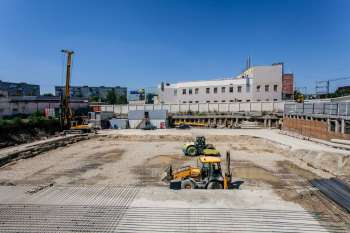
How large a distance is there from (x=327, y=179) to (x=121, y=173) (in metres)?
13.4

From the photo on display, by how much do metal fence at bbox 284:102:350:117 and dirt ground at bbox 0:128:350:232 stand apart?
18.1ft

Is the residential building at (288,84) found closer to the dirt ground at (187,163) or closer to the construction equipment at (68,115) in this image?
the dirt ground at (187,163)

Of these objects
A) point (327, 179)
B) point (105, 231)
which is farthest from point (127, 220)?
point (327, 179)

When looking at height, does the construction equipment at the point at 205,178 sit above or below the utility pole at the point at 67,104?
below

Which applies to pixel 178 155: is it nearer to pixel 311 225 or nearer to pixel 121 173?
pixel 121 173

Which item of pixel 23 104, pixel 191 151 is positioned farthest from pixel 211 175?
pixel 23 104

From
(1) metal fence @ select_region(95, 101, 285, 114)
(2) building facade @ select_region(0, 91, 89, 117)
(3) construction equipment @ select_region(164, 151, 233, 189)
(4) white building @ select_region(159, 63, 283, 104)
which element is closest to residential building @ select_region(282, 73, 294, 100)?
(4) white building @ select_region(159, 63, 283, 104)

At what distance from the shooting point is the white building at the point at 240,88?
56.8m

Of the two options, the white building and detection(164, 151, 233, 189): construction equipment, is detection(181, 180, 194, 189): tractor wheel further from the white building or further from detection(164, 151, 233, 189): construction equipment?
the white building

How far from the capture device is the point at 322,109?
28.9 meters

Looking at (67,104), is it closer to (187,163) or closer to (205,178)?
(187,163)

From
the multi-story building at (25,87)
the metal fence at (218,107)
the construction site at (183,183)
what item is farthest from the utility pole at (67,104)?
the multi-story building at (25,87)

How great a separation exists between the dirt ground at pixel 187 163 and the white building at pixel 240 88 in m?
28.2

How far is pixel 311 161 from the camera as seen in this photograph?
20.9 meters
